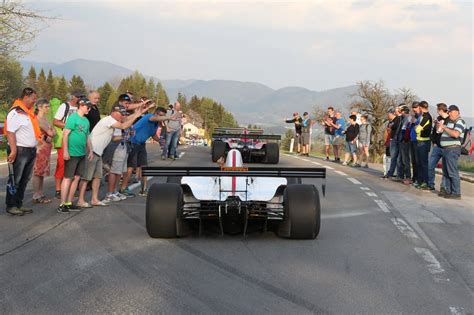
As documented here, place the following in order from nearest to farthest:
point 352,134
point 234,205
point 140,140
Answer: point 234,205, point 140,140, point 352,134

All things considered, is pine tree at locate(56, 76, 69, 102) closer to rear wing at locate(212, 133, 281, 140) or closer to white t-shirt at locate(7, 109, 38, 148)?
rear wing at locate(212, 133, 281, 140)

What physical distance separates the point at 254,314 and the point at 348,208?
623 centimetres

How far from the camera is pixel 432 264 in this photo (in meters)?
6.68

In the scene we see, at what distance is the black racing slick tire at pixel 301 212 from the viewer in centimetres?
741

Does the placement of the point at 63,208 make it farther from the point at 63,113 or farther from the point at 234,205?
the point at 234,205

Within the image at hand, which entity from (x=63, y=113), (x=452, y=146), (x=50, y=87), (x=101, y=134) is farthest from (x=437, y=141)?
(x=50, y=87)

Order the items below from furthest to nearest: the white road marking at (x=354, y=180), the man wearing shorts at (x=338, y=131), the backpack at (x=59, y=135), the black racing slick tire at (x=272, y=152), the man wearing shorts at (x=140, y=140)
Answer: the man wearing shorts at (x=338, y=131) < the black racing slick tire at (x=272, y=152) < the white road marking at (x=354, y=180) < the man wearing shorts at (x=140, y=140) < the backpack at (x=59, y=135)

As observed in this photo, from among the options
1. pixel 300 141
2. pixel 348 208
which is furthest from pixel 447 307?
pixel 300 141

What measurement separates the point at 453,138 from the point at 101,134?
7388 mm

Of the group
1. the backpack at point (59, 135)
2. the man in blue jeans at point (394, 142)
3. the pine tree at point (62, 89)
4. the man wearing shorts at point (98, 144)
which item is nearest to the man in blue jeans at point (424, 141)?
the man in blue jeans at point (394, 142)

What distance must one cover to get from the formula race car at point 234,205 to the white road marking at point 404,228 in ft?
5.13

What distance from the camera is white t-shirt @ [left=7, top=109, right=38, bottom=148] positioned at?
9.02 metres

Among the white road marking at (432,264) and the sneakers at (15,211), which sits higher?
the sneakers at (15,211)

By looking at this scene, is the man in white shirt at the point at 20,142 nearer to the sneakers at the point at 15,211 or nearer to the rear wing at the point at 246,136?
the sneakers at the point at 15,211
